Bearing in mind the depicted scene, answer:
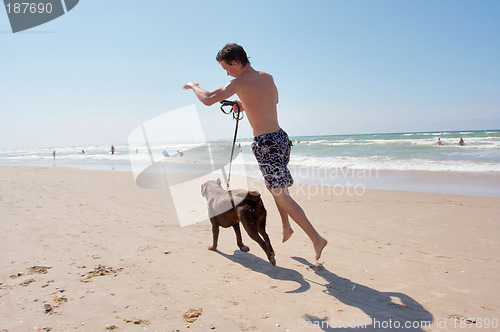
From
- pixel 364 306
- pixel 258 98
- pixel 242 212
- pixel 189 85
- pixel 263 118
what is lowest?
pixel 364 306

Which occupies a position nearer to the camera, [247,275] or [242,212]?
[247,275]

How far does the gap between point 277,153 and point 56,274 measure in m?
2.57

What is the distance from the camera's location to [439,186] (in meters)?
8.88

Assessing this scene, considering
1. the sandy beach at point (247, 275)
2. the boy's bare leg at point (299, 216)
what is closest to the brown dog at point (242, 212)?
the sandy beach at point (247, 275)

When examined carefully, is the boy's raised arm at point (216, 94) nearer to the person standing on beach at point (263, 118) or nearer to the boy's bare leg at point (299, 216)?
the person standing on beach at point (263, 118)

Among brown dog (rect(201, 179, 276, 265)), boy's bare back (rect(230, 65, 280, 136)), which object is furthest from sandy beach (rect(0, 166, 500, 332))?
boy's bare back (rect(230, 65, 280, 136))

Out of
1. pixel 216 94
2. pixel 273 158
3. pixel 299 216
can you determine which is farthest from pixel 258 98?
pixel 299 216

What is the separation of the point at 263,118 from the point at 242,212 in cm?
109

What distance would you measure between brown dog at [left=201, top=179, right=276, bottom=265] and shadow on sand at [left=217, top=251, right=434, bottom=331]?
390mm

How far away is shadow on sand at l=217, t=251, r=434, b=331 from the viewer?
2.22 m

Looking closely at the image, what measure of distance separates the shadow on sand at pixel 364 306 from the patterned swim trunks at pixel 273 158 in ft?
3.40

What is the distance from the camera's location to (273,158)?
2805 mm

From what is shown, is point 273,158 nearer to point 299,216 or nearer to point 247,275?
point 299,216

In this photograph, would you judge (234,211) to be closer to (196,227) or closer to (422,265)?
(196,227)
